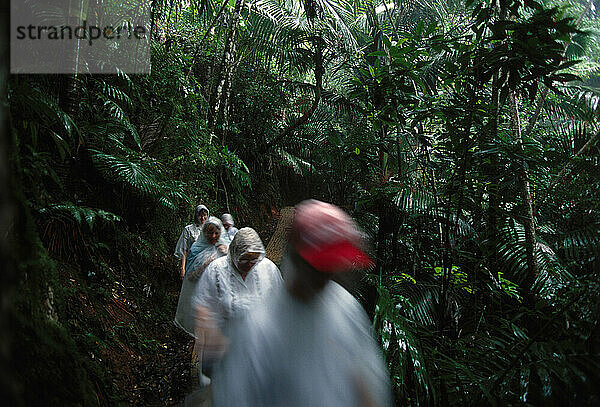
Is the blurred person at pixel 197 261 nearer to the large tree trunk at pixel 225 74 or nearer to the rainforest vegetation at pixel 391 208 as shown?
the rainforest vegetation at pixel 391 208

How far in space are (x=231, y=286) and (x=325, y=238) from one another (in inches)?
53.4

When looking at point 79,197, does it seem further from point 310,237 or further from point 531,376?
point 531,376

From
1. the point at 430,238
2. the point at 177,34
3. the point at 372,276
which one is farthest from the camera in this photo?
the point at 177,34

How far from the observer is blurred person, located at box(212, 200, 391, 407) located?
3.95 feet

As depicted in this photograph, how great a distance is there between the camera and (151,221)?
225 inches

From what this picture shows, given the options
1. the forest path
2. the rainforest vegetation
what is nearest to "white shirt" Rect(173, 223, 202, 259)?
the rainforest vegetation

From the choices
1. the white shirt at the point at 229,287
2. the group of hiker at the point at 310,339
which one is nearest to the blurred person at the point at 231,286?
the white shirt at the point at 229,287

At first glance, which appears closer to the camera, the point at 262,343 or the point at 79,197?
the point at 262,343

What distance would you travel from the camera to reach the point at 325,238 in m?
1.29

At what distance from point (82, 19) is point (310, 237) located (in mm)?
3850

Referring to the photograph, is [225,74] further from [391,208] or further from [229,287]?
[229,287]

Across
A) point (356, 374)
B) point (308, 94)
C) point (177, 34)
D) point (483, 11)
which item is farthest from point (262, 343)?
point (308, 94)

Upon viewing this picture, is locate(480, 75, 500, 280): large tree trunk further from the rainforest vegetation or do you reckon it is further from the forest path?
the forest path

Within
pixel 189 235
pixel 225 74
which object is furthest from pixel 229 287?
pixel 225 74
